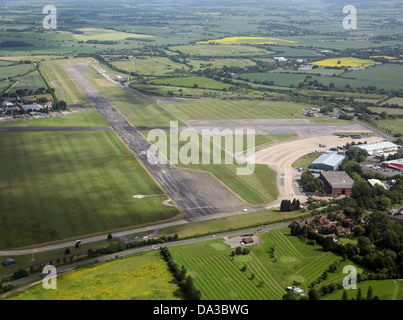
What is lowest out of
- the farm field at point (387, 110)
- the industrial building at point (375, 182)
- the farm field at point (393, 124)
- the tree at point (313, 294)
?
the tree at point (313, 294)

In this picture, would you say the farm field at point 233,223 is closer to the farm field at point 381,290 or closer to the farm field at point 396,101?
the farm field at point 381,290

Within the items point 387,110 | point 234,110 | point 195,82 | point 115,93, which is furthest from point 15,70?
point 387,110

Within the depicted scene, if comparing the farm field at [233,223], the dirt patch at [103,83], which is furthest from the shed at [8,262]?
the dirt patch at [103,83]

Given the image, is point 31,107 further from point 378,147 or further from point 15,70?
point 378,147

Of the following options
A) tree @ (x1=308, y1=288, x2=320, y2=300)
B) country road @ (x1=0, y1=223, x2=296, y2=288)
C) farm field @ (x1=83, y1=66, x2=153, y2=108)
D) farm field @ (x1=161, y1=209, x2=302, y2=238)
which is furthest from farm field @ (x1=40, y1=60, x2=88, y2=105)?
tree @ (x1=308, y1=288, x2=320, y2=300)

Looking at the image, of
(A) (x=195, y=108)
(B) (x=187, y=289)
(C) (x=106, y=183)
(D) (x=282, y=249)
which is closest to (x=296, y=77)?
(A) (x=195, y=108)
